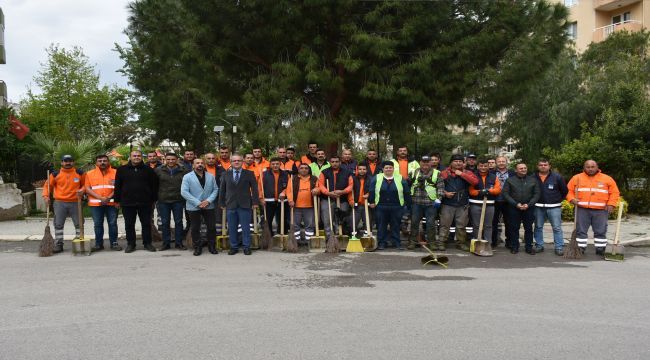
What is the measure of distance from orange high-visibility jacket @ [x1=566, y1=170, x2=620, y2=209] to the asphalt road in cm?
112

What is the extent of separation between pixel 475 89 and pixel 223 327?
8.94 meters

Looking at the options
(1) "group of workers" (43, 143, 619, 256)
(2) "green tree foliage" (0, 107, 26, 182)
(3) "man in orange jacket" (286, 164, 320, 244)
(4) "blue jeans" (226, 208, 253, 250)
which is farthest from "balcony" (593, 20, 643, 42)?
(2) "green tree foliage" (0, 107, 26, 182)

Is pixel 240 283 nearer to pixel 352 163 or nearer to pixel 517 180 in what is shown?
pixel 352 163

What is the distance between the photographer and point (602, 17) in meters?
34.7

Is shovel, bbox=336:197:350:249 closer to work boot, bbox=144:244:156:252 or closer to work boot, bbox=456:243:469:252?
work boot, bbox=456:243:469:252

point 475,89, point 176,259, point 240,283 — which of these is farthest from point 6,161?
point 475,89

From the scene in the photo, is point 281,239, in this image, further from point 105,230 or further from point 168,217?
point 105,230

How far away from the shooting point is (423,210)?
385 inches

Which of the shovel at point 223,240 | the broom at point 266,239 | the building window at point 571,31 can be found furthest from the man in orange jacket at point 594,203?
the shovel at point 223,240

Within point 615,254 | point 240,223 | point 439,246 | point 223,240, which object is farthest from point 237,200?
point 615,254

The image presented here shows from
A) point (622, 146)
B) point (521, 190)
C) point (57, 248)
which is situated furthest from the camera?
point (622, 146)

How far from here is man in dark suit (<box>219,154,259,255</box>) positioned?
9.09 m

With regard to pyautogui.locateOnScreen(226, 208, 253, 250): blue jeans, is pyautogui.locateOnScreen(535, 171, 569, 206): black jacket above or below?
above

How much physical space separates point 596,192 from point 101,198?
364 inches
